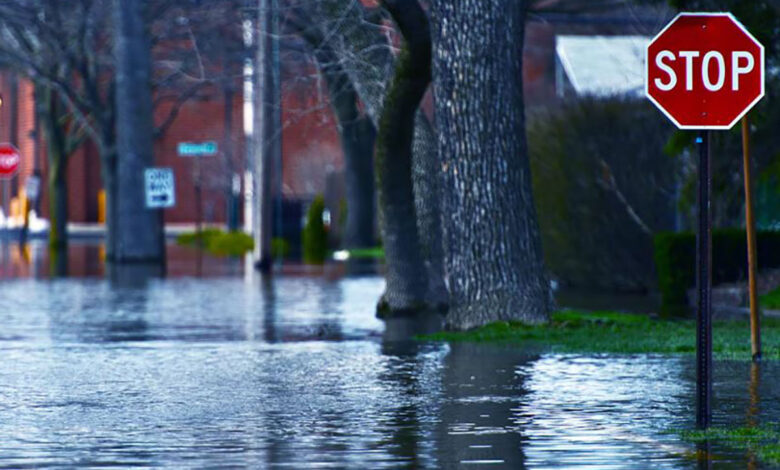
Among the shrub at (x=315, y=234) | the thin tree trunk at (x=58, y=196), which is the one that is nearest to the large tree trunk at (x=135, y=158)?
the shrub at (x=315, y=234)

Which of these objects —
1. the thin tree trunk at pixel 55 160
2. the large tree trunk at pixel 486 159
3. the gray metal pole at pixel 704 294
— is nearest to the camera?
the gray metal pole at pixel 704 294

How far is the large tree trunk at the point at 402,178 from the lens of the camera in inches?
902

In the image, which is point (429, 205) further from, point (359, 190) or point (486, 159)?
point (359, 190)

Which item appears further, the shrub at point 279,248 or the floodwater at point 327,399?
the shrub at point 279,248

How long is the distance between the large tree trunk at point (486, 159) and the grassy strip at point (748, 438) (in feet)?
28.9

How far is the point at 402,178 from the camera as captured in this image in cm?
2548

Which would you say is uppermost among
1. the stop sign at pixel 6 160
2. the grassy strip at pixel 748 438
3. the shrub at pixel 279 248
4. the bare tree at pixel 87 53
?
the bare tree at pixel 87 53

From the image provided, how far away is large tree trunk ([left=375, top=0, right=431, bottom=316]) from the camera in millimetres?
22906

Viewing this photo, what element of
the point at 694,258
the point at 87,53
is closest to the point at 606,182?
the point at 694,258

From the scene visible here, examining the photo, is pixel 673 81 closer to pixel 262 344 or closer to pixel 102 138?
pixel 262 344

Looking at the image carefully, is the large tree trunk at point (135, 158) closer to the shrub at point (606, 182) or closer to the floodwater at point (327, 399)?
the shrub at point (606, 182)

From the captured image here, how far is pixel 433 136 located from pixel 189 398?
11.4 m

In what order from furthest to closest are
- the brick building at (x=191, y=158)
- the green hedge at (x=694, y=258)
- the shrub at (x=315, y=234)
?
the brick building at (x=191, y=158)
the shrub at (x=315, y=234)
the green hedge at (x=694, y=258)

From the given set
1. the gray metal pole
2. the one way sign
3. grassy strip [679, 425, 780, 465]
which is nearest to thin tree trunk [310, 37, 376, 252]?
the one way sign
